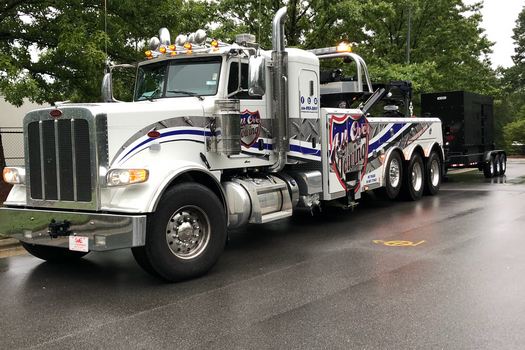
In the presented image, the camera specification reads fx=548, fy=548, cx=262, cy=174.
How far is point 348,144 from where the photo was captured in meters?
9.76

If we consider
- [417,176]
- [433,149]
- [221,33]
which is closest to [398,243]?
[417,176]

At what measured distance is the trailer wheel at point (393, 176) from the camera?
38.6 feet

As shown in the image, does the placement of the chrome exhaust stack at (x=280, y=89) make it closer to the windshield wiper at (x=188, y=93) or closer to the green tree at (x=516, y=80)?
the windshield wiper at (x=188, y=93)

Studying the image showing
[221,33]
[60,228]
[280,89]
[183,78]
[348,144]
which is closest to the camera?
[60,228]

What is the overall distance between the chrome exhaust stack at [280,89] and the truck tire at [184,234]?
186 cm

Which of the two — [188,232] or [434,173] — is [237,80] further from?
[434,173]

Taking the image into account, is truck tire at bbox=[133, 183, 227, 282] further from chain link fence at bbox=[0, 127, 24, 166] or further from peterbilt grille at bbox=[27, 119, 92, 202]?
chain link fence at bbox=[0, 127, 24, 166]

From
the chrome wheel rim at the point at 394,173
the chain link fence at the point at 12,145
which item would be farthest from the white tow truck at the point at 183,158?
the chain link fence at the point at 12,145

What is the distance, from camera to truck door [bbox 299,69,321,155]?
8.49 m

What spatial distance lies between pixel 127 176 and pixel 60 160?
3.17 ft

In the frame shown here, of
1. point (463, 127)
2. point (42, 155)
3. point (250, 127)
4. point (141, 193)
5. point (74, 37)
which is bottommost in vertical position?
point (141, 193)

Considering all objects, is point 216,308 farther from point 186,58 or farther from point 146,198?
point 186,58

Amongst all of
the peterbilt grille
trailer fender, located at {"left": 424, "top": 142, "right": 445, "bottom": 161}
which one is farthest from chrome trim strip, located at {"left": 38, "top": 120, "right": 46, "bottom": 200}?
trailer fender, located at {"left": 424, "top": 142, "right": 445, "bottom": 161}

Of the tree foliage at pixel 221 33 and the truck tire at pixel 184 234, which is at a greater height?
the tree foliage at pixel 221 33
